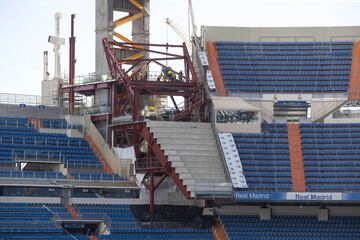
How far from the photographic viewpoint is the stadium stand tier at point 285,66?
74.4 metres

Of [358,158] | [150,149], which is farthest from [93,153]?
[358,158]

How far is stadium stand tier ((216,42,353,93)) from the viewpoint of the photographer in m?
74.4

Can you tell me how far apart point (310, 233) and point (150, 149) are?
35.4 feet

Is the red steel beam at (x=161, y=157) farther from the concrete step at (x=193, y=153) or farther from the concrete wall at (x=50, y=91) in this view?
the concrete wall at (x=50, y=91)

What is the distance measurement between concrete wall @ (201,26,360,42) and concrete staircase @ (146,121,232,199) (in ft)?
28.3

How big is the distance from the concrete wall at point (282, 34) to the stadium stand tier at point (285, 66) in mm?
528

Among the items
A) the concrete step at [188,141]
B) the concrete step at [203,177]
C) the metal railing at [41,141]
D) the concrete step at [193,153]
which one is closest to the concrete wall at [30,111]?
the metal railing at [41,141]

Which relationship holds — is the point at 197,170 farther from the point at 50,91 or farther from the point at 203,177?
the point at 50,91

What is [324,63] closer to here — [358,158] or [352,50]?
[352,50]

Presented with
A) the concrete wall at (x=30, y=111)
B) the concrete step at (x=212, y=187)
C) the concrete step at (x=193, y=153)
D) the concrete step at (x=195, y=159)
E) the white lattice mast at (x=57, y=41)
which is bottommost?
the concrete step at (x=212, y=187)

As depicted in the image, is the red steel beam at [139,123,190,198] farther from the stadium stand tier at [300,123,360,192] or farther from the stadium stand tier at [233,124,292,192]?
the stadium stand tier at [300,123,360,192]

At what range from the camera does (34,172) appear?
217 feet

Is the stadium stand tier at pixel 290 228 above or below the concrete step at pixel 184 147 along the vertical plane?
below

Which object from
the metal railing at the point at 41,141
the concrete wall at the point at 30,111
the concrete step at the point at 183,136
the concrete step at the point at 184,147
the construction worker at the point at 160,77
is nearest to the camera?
the concrete step at the point at 184,147
